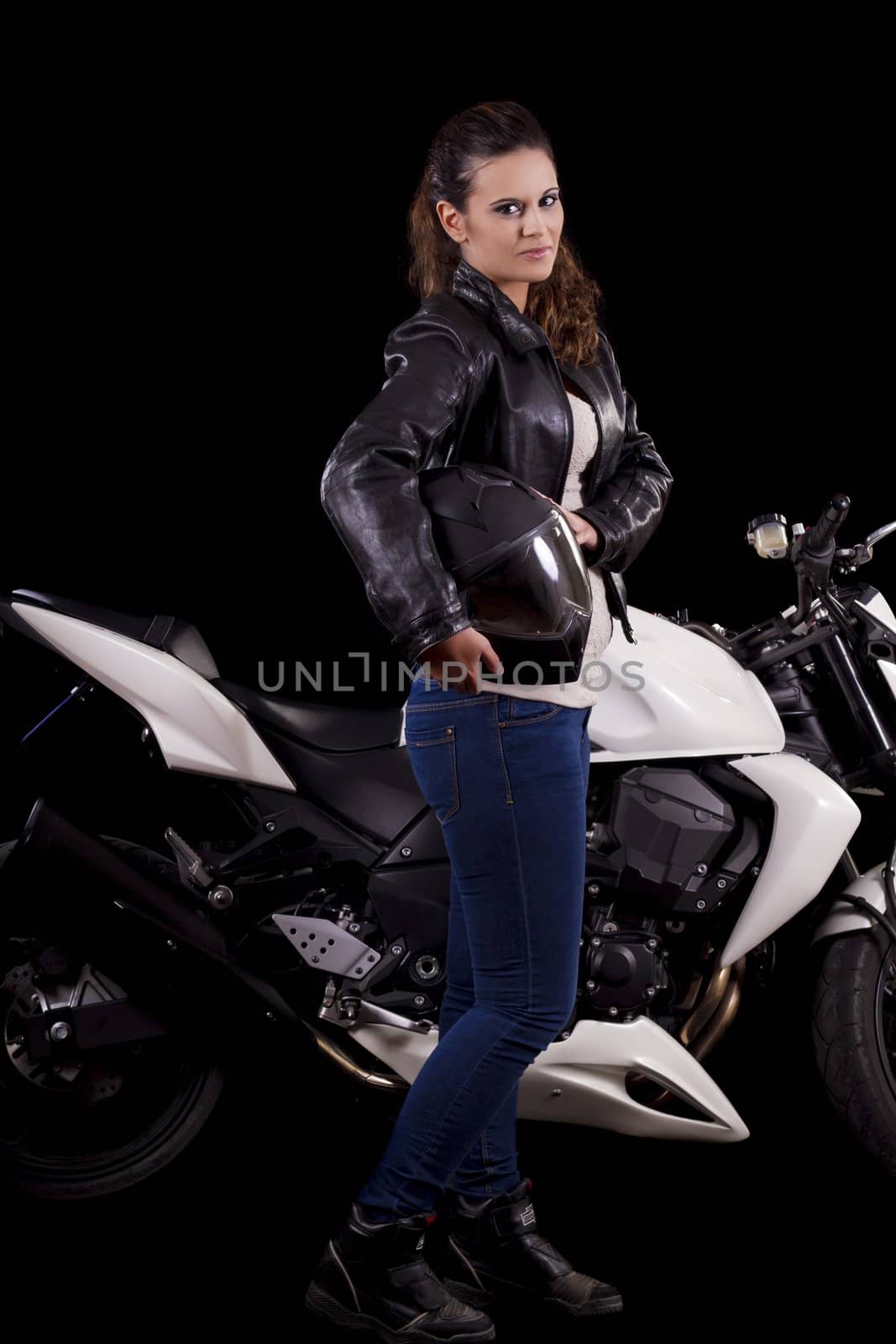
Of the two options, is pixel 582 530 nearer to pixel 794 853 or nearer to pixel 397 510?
pixel 397 510

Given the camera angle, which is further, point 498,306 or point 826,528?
point 826,528

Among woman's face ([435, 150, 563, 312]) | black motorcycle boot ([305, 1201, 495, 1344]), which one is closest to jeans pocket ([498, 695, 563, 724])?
woman's face ([435, 150, 563, 312])

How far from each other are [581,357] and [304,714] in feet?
2.61

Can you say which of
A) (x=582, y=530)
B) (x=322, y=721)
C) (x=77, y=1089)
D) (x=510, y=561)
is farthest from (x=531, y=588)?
(x=77, y=1089)

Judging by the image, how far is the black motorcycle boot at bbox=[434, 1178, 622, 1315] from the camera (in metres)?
2.03

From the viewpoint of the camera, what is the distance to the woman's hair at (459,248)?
6.18 feet

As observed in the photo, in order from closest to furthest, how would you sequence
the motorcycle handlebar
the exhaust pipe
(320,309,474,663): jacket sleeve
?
(320,309,474,663): jacket sleeve < the exhaust pipe < the motorcycle handlebar

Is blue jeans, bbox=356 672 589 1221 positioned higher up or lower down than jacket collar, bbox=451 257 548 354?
lower down

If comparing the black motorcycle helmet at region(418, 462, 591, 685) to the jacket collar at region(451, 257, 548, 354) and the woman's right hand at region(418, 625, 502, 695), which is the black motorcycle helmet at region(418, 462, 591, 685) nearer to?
the woman's right hand at region(418, 625, 502, 695)

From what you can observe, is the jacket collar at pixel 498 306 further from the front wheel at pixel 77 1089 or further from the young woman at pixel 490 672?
the front wheel at pixel 77 1089

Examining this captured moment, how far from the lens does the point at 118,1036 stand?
235cm

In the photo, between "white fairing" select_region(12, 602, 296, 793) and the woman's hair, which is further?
"white fairing" select_region(12, 602, 296, 793)

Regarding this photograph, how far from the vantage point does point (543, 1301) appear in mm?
2027

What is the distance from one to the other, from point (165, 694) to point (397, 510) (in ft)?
2.56
